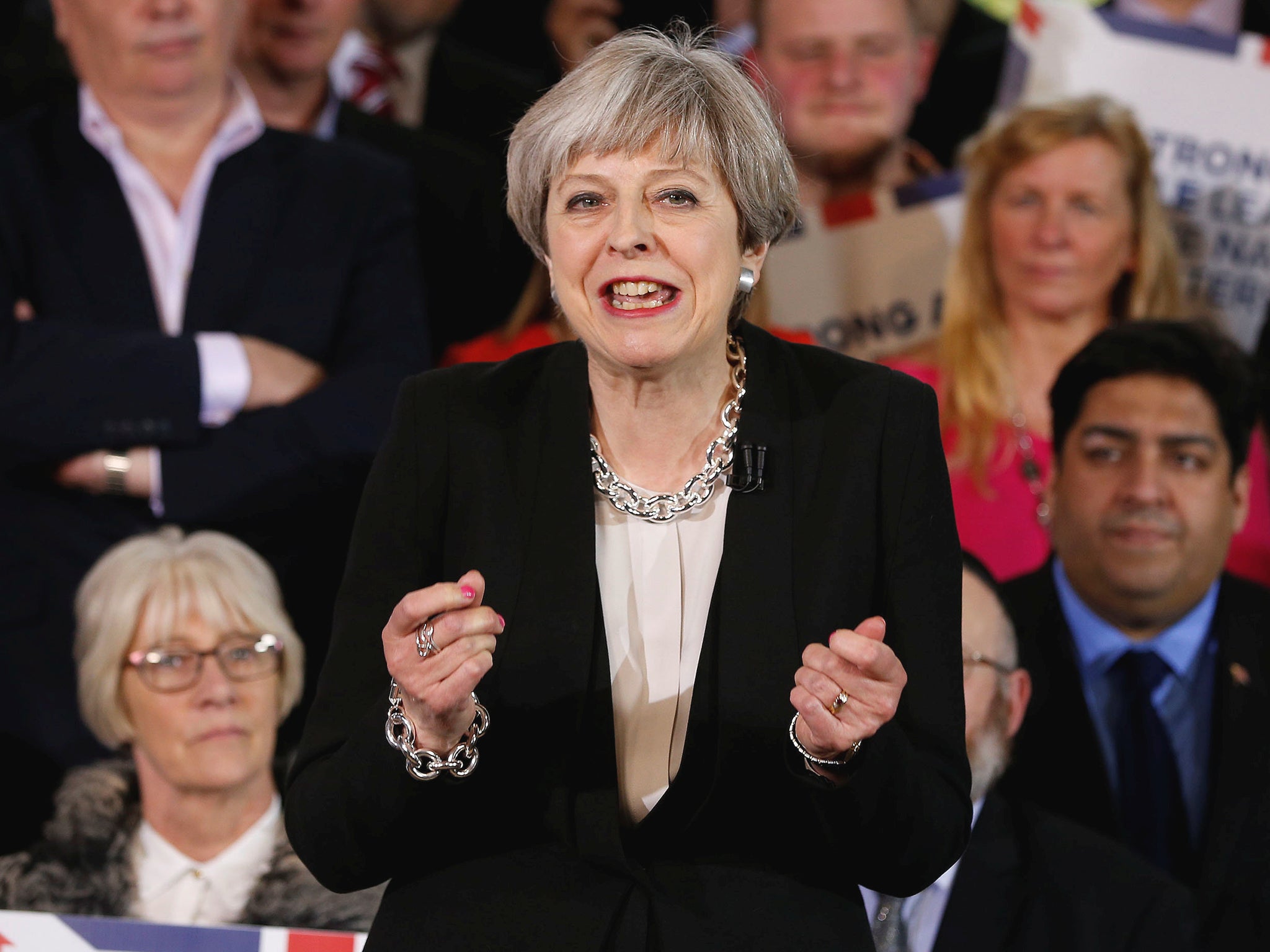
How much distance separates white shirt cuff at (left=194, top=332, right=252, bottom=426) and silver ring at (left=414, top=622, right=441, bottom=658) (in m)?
1.75

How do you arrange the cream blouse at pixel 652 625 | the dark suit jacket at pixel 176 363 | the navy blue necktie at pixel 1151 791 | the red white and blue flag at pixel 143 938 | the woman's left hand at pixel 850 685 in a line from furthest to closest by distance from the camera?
the navy blue necktie at pixel 1151 791 < the dark suit jacket at pixel 176 363 < the red white and blue flag at pixel 143 938 < the cream blouse at pixel 652 625 < the woman's left hand at pixel 850 685

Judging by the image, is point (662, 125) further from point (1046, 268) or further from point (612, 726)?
point (1046, 268)

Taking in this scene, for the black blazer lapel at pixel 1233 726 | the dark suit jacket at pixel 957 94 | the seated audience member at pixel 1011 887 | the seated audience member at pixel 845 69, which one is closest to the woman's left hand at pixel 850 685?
the seated audience member at pixel 1011 887

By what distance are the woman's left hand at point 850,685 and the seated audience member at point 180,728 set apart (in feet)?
5.71

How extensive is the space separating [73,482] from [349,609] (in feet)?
5.40

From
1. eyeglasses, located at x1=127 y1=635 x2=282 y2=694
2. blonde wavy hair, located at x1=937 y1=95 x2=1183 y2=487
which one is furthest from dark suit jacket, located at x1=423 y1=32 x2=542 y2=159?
eyeglasses, located at x1=127 y1=635 x2=282 y2=694

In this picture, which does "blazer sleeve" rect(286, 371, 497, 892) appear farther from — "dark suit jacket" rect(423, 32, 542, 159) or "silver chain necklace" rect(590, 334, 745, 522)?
"dark suit jacket" rect(423, 32, 542, 159)

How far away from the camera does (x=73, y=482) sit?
3.04 metres

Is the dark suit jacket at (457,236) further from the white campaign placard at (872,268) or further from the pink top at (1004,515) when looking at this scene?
the pink top at (1004,515)

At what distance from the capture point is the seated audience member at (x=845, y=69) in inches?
155

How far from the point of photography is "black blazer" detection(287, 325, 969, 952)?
1.52 metres

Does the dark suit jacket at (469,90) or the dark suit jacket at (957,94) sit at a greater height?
the dark suit jacket at (957,94)

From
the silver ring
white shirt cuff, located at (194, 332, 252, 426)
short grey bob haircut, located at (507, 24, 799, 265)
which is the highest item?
short grey bob haircut, located at (507, 24, 799, 265)

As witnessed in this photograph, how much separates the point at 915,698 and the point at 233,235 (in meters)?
2.13
